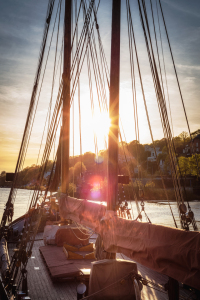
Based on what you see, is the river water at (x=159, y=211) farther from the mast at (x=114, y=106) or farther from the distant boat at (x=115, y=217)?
the mast at (x=114, y=106)

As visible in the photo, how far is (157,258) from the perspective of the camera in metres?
4.53

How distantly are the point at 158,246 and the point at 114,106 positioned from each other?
4.09 metres

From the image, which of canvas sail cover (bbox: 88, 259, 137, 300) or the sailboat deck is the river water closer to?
the sailboat deck

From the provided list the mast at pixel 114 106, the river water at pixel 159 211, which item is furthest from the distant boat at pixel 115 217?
the river water at pixel 159 211

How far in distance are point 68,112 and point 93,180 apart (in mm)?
67276

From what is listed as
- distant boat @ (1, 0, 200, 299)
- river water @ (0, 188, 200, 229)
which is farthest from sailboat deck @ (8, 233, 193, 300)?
river water @ (0, 188, 200, 229)

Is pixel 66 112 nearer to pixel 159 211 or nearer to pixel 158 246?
pixel 158 246

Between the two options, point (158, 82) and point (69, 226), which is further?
Result: point (69, 226)

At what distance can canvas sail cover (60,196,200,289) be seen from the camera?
13.0 feet

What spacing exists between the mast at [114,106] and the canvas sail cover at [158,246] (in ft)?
3.76

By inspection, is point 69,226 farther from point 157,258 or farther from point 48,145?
point 157,258

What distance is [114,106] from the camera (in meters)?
7.34

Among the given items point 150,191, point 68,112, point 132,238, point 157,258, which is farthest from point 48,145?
point 150,191

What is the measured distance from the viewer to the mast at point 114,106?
7.10 metres
